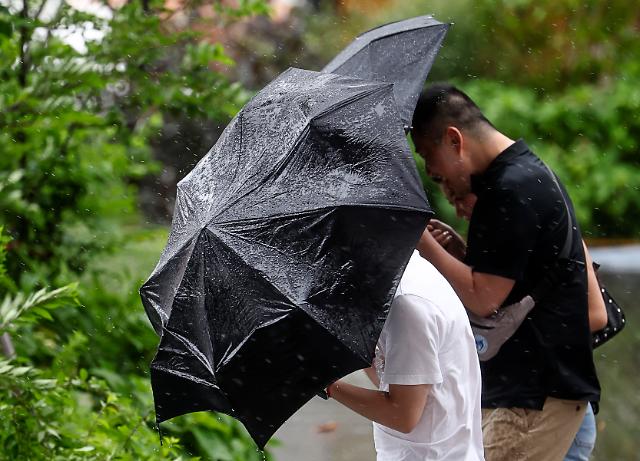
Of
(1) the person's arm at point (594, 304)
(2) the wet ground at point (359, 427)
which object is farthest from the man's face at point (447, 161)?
(2) the wet ground at point (359, 427)

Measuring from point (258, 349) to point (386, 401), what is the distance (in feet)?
1.25

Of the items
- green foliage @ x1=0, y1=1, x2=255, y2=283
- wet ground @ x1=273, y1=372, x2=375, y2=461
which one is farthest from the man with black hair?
wet ground @ x1=273, y1=372, x2=375, y2=461

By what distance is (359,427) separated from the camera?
6062 mm

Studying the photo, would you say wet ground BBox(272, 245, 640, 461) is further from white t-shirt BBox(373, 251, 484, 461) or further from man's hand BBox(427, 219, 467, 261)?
white t-shirt BBox(373, 251, 484, 461)

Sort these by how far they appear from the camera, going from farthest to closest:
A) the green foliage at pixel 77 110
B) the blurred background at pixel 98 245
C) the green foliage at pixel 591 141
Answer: the green foliage at pixel 591 141 < the green foliage at pixel 77 110 < the blurred background at pixel 98 245

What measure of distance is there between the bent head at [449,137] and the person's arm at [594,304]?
1.65 ft

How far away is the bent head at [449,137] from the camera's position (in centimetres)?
327

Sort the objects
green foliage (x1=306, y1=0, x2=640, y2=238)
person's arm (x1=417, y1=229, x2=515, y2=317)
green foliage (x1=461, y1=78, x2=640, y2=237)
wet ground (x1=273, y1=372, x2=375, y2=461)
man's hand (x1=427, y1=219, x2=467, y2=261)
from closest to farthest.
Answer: person's arm (x1=417, y1=229, x2=515, y2=317) → man's hand (x1=427, y1=219, x2=467, y2=261) → wet ground (x1=273, y1=372, x2=375, y2=461) → green foliage (x1=461, y1=78, x2=640, y2=237) → green foliage (x1=306, y1=0, x2=640, y2=238)

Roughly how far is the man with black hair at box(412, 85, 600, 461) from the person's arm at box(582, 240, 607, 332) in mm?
100

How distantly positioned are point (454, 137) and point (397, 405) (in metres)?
1.15

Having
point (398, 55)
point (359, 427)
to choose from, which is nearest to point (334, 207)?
point (398, 55)

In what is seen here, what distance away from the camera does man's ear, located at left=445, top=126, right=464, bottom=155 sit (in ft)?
10.6

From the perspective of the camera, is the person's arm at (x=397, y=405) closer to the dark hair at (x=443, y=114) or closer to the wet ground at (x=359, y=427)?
the dark hair at (x=443, y=114)

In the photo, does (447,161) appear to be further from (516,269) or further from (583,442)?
(583,442)
